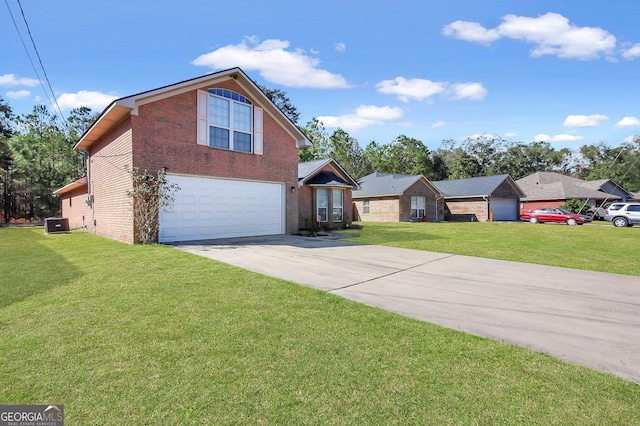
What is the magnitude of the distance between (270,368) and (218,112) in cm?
1203

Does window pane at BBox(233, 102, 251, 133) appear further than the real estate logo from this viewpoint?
Yes

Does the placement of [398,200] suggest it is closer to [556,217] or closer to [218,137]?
[556,217]

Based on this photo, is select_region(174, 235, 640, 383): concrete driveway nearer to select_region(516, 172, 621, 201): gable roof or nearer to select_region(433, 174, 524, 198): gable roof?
select_region(433, 174, 524, 198): gable roof

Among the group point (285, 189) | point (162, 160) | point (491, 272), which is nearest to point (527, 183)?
point (285, 189)

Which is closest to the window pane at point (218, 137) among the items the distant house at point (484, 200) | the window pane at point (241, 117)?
the window pane at point (241, 117)

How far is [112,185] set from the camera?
12602mm

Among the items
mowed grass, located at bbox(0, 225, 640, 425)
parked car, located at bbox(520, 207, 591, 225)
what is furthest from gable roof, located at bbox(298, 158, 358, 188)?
parked car, located at bbox(520, 207, 591, 225)

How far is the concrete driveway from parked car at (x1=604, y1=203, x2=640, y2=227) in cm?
2190

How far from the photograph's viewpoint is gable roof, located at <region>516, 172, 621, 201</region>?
1275 inches

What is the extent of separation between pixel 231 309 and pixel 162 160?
8837 millimetres

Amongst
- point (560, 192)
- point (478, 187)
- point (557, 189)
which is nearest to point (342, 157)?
point (478, 187)

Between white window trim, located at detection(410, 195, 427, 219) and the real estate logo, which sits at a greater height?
white window trim, located at detection(410, 195, 427, 219)

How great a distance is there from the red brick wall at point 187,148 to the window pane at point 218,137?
246mm

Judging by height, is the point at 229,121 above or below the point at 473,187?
above
